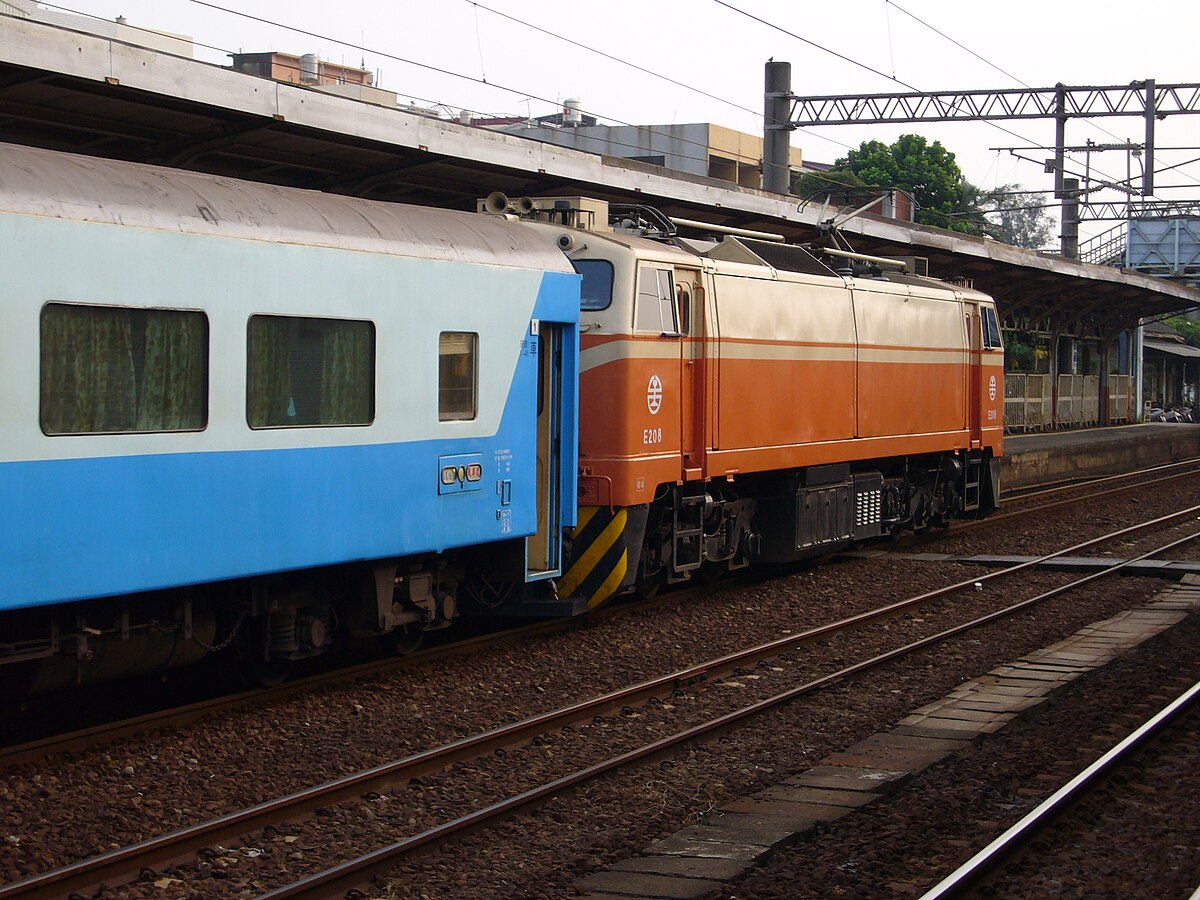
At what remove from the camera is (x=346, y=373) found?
8.91 m

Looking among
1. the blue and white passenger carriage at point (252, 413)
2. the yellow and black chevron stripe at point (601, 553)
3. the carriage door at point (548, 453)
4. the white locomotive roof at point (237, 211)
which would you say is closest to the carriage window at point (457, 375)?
the blue and white passenger carriage at point (252, 413)

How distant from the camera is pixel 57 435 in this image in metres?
7.11

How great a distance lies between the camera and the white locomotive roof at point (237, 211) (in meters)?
7.19

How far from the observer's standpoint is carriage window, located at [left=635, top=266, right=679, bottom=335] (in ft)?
39.4

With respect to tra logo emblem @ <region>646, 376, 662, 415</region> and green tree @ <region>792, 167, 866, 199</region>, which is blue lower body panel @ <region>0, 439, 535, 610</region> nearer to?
tra logo emblem @ <region>646, 376, 662, 415</region>

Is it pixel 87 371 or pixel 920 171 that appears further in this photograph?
pixel 920 171

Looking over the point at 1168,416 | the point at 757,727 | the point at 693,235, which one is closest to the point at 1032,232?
the point at 1168,416

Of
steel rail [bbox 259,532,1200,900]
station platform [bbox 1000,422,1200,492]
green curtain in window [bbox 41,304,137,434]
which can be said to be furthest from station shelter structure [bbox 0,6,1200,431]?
steel rail [bbox 259,532,1200,900]

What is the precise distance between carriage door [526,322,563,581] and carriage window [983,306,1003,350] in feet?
32.3

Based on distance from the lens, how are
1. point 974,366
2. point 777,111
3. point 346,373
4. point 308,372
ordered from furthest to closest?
point 777,111 < point 974,366 < point 346,373 < point 308,372

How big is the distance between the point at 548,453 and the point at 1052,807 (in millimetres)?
5058

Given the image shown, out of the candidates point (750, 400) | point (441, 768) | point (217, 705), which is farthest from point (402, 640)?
point (750, 400)

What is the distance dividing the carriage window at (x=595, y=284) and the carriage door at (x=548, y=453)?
817 millimetres

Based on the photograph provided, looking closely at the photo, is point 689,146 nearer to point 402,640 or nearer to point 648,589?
point 648,589
